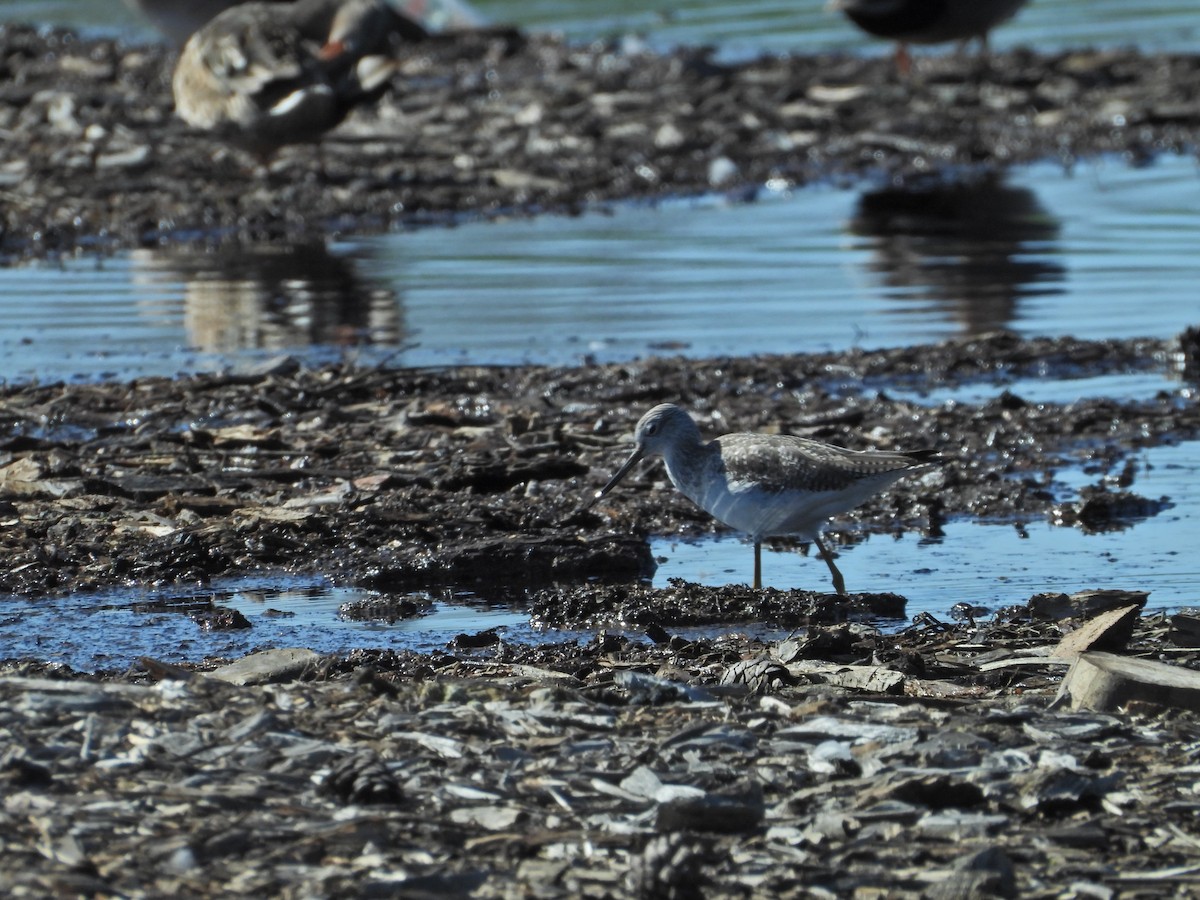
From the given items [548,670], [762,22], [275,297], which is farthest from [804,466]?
[762,22]

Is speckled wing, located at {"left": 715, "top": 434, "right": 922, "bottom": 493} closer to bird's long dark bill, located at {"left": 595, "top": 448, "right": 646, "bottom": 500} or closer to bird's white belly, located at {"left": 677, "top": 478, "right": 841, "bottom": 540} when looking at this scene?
bird's white belly, located at {"left": 677, "top": 478, "right": 841, "bottom": 540}

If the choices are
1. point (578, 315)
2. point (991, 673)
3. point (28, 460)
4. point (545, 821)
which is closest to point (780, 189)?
point (578, 315)

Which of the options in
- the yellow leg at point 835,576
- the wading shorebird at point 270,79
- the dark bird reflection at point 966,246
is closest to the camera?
the yellow leg at point 835,576

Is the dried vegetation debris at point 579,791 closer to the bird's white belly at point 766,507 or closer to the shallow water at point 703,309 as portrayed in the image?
the shallow water at point 703,309

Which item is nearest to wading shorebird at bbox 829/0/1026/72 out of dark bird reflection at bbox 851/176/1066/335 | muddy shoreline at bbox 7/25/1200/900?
dark bird reflection at bbox 851/176/1066/335

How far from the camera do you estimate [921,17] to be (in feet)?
74.7

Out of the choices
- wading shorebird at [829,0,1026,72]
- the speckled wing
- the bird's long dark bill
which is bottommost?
the bird's long dark bill

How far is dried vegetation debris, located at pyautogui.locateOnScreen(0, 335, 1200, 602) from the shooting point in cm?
833

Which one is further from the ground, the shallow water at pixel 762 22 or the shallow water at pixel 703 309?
the shallow water at pixel 762 22

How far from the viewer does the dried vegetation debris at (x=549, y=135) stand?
17.7 meters

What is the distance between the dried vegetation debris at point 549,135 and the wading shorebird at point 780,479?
373 inches

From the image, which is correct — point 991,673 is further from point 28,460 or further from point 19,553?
point 28,460

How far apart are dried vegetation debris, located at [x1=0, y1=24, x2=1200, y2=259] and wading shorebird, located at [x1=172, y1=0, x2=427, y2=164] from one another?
0.66 m

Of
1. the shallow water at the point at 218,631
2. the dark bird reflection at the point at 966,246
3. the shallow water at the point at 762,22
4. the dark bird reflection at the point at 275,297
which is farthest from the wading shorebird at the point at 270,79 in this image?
the shallow water at the point at 218,631
